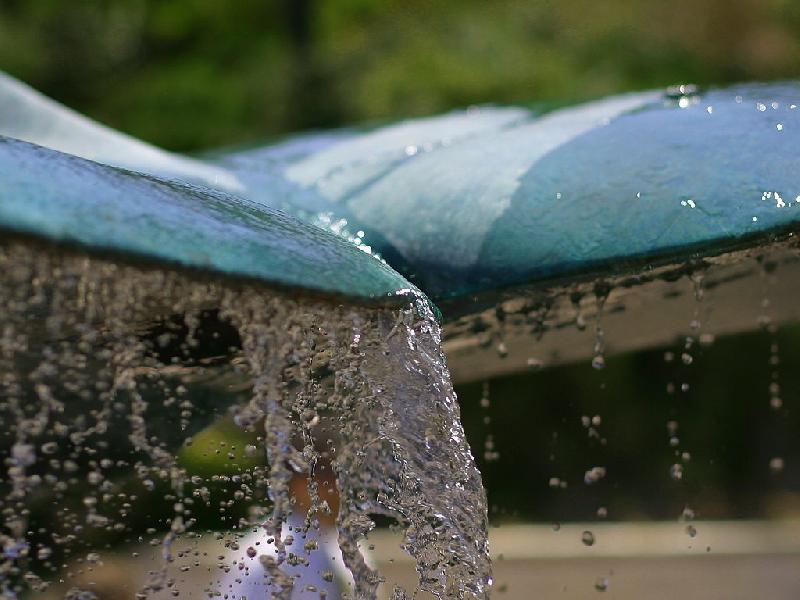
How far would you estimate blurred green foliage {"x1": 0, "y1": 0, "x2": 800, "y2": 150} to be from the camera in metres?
9.09

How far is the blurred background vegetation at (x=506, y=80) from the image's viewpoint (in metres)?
8.80

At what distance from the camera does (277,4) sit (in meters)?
10.2

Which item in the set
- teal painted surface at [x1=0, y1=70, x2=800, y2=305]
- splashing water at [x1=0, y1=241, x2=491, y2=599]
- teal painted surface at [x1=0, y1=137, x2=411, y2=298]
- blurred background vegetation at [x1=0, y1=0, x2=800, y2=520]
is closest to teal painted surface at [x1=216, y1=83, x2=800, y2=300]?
teal painted surface at [x1=0, y1=70, x2=800, y2=305]

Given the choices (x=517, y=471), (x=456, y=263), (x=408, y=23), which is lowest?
(x=456, y=263)

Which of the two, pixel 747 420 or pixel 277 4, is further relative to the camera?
pixel 277 4

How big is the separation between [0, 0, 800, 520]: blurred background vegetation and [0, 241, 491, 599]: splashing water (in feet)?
20.1

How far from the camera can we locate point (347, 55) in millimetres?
9398

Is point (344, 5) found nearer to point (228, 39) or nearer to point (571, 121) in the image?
point (228, 39)

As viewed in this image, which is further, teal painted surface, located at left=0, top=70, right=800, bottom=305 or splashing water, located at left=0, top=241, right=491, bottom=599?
teal painted surface, located at left=0, top=70, right=800, bottom=305

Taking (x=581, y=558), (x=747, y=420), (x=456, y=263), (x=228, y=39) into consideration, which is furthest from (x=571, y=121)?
(x=228, y=39)

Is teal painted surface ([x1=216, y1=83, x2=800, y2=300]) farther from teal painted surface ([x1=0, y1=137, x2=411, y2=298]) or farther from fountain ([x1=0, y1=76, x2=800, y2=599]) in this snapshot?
teal painted surface ([x1=0, y1=137, x2=411, y2=298])

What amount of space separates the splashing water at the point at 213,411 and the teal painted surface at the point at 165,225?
0.10 feet

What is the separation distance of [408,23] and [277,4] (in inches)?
45.3

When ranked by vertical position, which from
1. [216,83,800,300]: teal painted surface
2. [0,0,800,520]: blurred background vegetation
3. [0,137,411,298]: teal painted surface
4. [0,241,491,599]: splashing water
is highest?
[0,0,800,520]: blurred background vegetation
